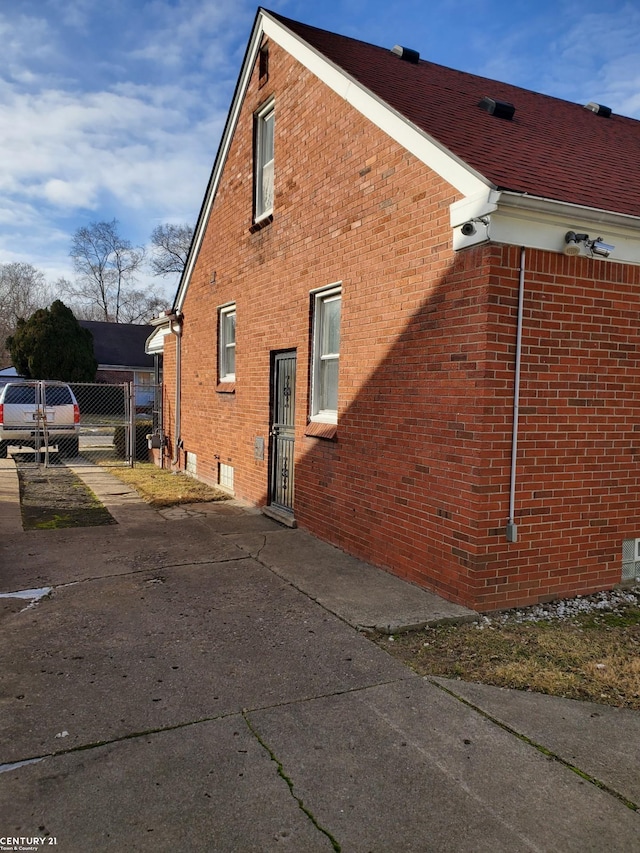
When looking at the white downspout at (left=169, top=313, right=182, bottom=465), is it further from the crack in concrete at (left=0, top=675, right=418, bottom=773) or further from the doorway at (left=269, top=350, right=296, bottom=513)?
the crack in concrete at (left=0, top=675, right=418, bottom=773)

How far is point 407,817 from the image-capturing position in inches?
96.2

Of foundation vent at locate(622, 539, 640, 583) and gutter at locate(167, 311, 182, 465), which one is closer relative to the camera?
foundation vent at locate(622, 539, 640, 583)

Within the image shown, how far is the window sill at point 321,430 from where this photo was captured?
6.70 metres

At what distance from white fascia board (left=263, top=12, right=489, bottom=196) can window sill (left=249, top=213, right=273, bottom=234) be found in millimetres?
1930

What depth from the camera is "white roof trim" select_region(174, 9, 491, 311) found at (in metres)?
4.76

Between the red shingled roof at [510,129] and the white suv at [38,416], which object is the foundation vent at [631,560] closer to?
the red shingled roof at [510,129]

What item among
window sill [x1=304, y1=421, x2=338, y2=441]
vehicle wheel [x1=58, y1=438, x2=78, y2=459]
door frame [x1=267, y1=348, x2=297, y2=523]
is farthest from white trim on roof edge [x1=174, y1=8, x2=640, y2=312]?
vehicle wheel [x1=58, y1=438, x2=78, y2=459]

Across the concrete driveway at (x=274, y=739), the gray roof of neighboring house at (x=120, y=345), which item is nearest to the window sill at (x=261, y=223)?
the concrete driveway at (x=274, y=739)

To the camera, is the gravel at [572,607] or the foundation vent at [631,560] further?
the foundation vent at [631,560]

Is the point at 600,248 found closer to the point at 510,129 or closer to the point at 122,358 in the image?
the point at 510,129

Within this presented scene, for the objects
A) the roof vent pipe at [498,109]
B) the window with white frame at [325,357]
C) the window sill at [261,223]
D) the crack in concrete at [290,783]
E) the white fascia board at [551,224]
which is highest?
the roof vent pipe at [498,109]

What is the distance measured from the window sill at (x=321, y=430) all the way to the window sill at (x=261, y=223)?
3.15 meters

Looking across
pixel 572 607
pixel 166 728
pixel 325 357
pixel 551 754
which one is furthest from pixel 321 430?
pixel 551 754

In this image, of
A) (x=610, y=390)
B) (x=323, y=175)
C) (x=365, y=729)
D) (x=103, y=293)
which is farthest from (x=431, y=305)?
(x=103, y=293)
